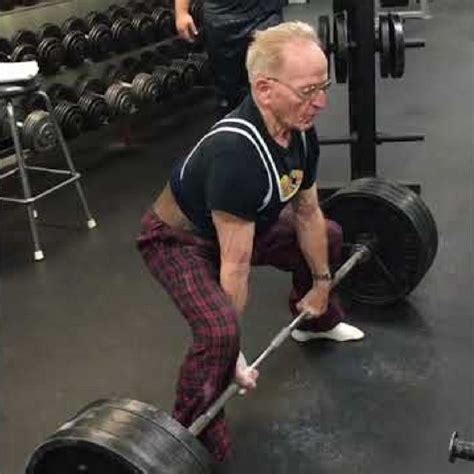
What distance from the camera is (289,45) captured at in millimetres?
1521

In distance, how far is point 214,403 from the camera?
1602mm

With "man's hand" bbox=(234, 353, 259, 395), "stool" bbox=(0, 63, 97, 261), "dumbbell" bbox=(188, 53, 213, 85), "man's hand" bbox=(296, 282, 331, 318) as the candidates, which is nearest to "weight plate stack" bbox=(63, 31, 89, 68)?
"stool" bbox=(0, 63, 97, 261)

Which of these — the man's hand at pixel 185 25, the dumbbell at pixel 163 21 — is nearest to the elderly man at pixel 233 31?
the man's hand at pixel 185 25

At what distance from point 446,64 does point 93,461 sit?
420 centimetres

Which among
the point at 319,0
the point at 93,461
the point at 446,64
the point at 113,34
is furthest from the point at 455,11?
the point at 93,461

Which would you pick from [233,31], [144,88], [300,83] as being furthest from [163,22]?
[300,83]

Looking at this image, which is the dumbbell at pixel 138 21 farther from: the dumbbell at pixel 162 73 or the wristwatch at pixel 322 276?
the wristwatch at pixel 322 276

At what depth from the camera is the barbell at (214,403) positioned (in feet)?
4.44

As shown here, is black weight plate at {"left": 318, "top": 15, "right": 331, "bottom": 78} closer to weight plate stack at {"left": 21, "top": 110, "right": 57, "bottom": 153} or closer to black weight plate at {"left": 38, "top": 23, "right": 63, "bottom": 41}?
weight plate stack at {"left": 21, "top": 110, "right": 57, "bottom": 153}

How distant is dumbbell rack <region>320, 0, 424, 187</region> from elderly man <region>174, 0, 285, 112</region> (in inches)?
10.0

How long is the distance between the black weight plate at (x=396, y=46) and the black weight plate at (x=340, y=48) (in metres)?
0.15

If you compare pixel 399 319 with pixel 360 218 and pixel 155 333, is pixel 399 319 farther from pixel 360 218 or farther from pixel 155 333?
pixel 155 333

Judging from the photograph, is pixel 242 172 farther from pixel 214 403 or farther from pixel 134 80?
pixel 134 80

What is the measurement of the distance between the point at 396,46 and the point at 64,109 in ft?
4.60
